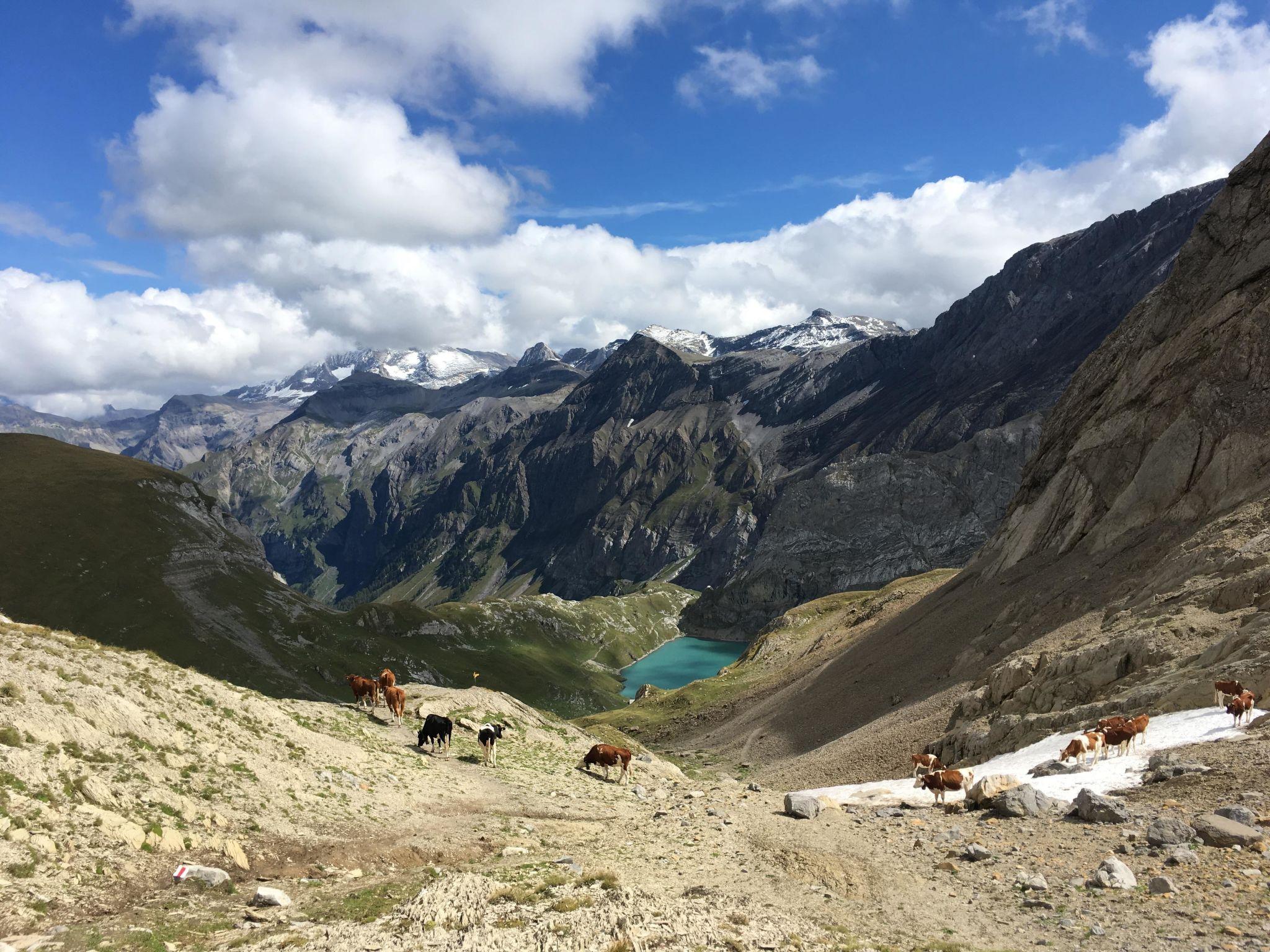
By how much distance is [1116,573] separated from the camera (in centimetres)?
5472

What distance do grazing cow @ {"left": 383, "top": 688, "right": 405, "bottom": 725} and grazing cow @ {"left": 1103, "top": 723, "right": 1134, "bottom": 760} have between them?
97.1 ft

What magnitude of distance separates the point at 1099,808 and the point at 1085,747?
787 centimetres

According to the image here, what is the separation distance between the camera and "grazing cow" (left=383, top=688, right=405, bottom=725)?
3556 cm

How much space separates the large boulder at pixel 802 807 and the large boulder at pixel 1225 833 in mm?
12330

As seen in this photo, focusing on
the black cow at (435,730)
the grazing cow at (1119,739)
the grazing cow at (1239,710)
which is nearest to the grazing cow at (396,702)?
the black cow at (435,730)

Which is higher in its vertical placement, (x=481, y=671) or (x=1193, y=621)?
(x=1193, y=621)

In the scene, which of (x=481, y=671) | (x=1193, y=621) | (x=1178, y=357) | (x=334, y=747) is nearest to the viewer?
(x=334, y=747)

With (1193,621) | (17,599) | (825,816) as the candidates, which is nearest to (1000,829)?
(825,816)

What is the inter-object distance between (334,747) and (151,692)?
662 cm

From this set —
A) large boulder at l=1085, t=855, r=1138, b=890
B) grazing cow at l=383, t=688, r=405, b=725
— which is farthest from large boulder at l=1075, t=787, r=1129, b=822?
grazing cow at l=383, t=688, r=405, b=725

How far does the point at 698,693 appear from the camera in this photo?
110 meters

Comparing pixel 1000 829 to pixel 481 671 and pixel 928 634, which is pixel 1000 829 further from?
pixel 481 671

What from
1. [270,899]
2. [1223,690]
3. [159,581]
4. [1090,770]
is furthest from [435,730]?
[159,581]

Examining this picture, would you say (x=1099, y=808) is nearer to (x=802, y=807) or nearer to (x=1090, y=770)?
(x=1090, y=770)
